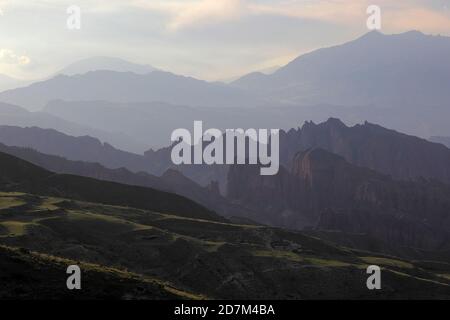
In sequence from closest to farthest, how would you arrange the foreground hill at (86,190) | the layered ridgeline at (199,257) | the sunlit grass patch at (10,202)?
the layered ridgeline at (199,257) < the sunlit grass patch at (10,202) < the foreground hill at (86,190)

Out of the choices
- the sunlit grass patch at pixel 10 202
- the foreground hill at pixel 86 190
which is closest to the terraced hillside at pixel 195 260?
the sunlit grass patch at pixel 10 202

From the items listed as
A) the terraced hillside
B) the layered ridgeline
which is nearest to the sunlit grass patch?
the layered ridgeline

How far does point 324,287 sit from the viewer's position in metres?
79.7

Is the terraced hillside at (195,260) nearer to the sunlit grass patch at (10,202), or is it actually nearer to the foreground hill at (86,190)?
the sunlit grass patch at (10,202)

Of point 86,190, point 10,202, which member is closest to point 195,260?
point 10,202

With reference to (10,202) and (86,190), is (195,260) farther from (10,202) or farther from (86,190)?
(86,190)

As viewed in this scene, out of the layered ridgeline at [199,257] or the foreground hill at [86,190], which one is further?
the foreground hill at [86,190]

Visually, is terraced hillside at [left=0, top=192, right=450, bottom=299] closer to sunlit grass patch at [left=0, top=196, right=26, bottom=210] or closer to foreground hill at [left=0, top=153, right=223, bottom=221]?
sunlit grass patch at [left=0, top=196, right=26, bottom=210]

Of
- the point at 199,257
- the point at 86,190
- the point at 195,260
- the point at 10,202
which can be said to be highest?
the point at 86,190

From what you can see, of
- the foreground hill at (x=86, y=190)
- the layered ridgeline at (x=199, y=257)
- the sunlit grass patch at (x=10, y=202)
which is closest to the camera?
the layered ridgeline at (x=199, y=257)
